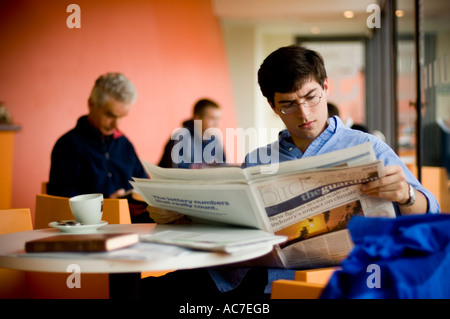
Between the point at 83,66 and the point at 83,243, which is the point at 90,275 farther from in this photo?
the point at 83,66

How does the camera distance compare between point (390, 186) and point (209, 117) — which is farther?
point (209, 117)

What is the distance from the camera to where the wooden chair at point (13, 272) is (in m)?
1.65

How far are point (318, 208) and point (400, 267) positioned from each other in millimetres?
398

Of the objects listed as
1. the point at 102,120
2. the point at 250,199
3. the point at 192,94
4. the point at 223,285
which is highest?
the point at 192,94

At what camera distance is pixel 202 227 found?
1.32 meters

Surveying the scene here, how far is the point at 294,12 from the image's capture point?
7.95 meters

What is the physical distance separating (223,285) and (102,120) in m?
1.62

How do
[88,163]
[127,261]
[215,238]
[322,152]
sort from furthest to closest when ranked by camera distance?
[88,163] → [322,152] → [215,238] → [127,261]

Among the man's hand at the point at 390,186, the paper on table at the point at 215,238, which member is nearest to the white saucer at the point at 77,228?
the paper on table at the point at 215,238

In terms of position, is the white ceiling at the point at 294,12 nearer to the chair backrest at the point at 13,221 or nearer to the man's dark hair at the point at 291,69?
the man's dark hair at the point at 291,69

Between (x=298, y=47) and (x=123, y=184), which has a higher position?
(x=298, y=47)

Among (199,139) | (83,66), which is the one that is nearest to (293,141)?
(199,139)

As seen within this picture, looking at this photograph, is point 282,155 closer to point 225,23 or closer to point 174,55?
point 174,55

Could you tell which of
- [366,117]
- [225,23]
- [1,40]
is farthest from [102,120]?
[366,117]
